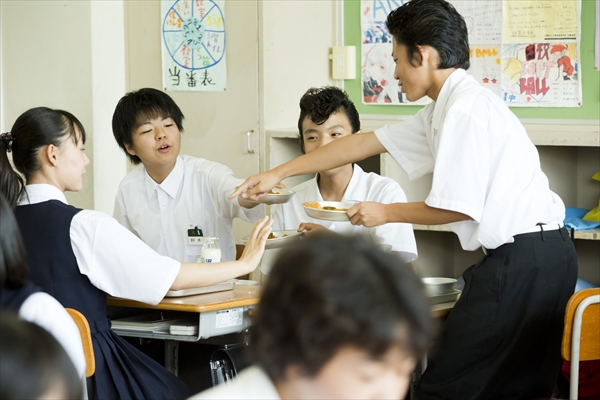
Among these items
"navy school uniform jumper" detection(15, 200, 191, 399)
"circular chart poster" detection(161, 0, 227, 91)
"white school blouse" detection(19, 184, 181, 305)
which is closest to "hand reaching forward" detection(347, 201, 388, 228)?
"white school blouse" detection(19, 184, 181, 305)

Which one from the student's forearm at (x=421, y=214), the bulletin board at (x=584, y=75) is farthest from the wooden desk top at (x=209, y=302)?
the bulletin board at (x=584, y=75)

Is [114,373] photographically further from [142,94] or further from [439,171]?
[142,94]

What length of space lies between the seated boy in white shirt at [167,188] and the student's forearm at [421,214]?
0.93 m

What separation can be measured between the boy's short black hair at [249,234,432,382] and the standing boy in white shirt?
4.34ft

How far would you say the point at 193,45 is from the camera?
14.2 ft

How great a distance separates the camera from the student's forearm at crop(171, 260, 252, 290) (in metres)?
2.23

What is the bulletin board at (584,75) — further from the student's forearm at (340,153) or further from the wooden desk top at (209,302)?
the wooden desk top at (209,302)

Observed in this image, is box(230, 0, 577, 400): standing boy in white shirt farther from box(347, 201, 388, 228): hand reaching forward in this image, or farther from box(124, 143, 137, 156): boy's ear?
box(124, 143, 137, 156): boy's ear

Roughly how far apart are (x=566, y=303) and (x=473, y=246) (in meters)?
0.35

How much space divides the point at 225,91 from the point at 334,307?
3.56 m

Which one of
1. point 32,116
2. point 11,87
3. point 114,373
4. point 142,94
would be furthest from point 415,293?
point 11,87

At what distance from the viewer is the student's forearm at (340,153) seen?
2619mm

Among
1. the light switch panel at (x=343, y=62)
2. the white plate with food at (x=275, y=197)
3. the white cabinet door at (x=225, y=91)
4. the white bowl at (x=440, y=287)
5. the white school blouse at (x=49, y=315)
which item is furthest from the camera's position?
the light switch panel at (x=343, y=62)

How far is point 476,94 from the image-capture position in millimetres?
2127
